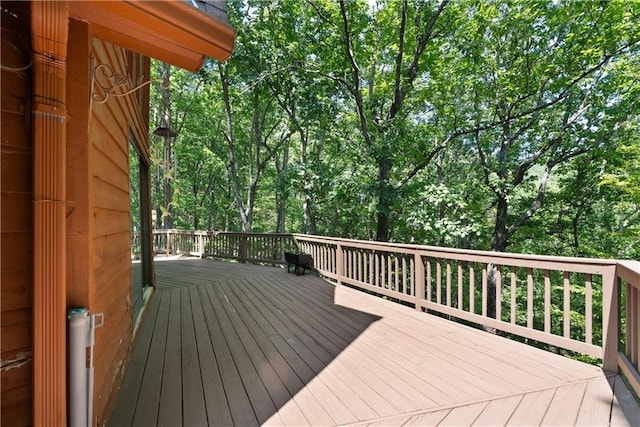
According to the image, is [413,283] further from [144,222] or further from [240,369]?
[144,222]

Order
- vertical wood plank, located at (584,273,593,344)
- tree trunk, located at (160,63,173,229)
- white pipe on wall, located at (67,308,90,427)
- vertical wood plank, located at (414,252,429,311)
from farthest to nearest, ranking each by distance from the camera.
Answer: tree trunk, located at (160,63,173,229) < vertical wood plank, located at (414,252,429,311) < vertical wood plank, located at (584,273,593,344) < white pipe on wall, located at (67,308,90,427)

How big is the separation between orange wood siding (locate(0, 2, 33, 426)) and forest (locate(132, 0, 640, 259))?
17.4 ft

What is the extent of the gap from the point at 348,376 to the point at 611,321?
6.52 ft

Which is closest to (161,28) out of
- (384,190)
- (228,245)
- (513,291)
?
(513,291)

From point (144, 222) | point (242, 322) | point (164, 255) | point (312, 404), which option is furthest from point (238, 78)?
point (312, 404)

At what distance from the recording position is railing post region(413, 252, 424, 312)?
3529 millimetres

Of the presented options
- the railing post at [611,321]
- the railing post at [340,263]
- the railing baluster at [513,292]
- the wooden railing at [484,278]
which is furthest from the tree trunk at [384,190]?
the railing post at [611,321]

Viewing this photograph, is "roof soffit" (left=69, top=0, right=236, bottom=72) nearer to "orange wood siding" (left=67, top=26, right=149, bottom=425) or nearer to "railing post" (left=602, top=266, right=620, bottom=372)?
"orange wood siding" (left=67, top=26, right=149, bottom=425)

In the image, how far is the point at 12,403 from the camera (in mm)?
1114

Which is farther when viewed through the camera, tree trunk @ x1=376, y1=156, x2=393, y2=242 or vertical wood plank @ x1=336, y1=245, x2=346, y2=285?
tree trunk @ x1=376, y1=156, x2=393, y2=242

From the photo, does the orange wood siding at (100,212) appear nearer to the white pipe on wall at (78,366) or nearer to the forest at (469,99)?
the white pipe on wall at (78,366)

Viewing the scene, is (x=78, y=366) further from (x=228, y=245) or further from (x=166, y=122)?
(x=228, y=245)

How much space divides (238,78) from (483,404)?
8.66 m

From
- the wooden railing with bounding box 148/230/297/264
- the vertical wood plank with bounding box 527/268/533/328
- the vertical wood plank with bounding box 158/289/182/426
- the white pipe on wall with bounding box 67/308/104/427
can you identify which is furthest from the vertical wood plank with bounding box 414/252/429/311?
the wooden railing with bounding box 148/230/297/264
